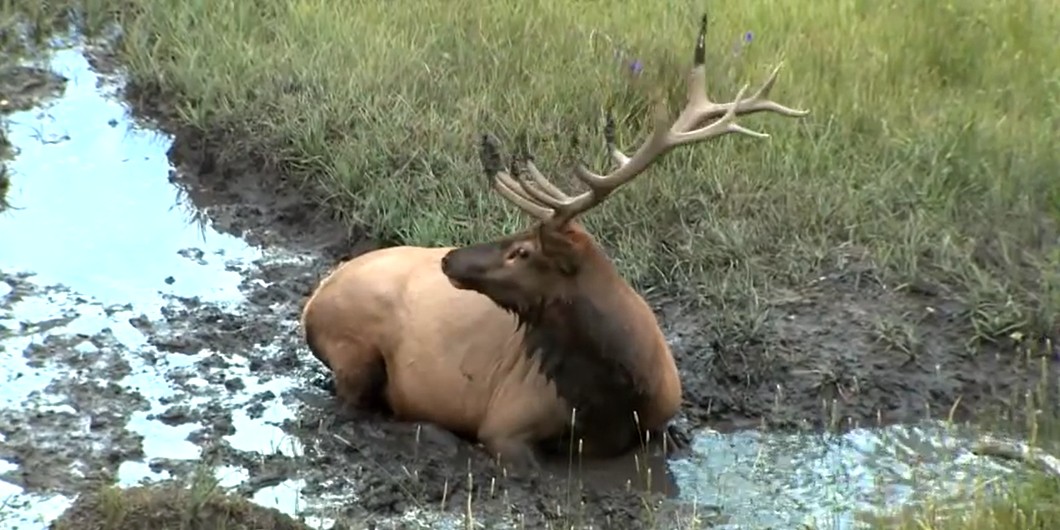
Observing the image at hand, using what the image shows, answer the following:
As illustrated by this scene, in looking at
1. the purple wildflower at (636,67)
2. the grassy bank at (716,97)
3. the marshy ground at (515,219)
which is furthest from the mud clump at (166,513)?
the purple wildflower at (636,67)

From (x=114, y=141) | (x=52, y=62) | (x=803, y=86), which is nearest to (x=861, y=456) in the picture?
(x=803, y=86)

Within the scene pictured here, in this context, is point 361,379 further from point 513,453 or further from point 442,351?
point 513,453

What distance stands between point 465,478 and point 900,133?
3.32 m

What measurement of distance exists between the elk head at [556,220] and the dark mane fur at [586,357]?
77 millimetres

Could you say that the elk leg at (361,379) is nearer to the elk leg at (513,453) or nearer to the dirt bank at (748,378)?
the dirt bank at (748,378)

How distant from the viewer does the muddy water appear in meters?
5.54

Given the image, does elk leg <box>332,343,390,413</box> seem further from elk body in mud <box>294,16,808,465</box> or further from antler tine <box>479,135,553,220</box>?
antler tine <box>479,135,553,220</box>

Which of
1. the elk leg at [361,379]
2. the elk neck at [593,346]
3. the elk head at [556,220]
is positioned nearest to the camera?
the elk head at [556,220]

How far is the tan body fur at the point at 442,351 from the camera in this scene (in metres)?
5.88

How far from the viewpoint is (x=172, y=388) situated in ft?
20.5

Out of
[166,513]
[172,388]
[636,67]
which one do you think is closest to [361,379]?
[172,388]

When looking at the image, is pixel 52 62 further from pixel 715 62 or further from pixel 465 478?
pixel 465 478

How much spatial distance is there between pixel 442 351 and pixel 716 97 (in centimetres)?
272

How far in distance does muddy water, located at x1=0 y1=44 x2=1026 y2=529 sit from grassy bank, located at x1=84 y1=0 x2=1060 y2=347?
27.9 inches
